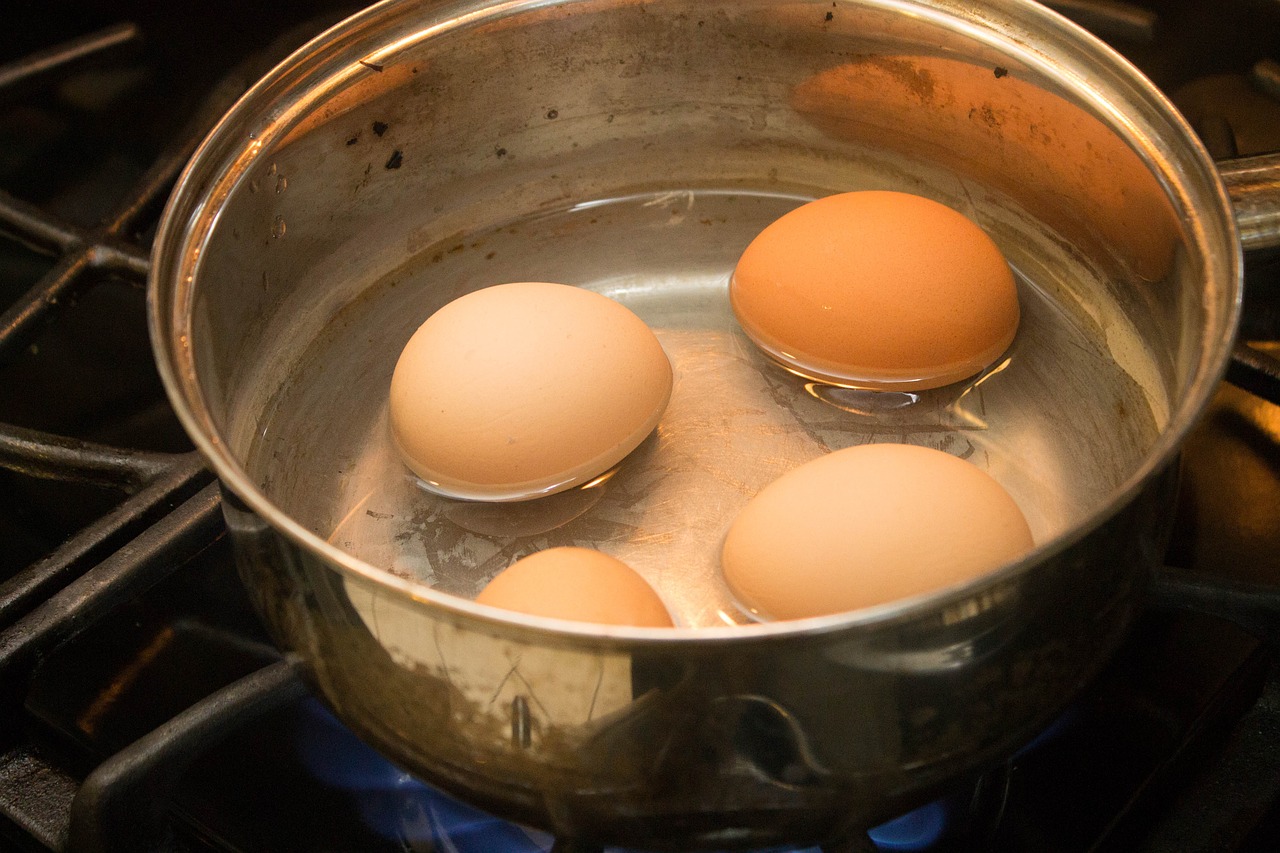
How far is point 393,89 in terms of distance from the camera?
911 mm

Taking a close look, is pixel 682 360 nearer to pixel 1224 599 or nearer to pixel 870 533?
pixel 870 533

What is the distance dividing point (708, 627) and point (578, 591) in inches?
3.8

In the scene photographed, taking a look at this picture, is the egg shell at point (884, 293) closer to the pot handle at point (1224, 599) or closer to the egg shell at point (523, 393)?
the egg shell at point (523, 393)

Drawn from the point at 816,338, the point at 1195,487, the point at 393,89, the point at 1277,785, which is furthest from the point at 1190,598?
the point at 393,89

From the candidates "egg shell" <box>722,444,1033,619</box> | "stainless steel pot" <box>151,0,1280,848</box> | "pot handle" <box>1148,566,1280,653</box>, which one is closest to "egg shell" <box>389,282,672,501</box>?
"stainless steel pot" <box>151,0,1280,848</box>

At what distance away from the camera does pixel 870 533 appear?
613 mm

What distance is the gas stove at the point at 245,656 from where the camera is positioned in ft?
2.07

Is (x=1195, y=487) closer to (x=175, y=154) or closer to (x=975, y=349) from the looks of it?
(x=975, y=349)

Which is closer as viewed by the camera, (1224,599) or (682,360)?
(1224,599)

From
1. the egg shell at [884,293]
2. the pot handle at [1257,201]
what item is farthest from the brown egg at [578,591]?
the pot handle at [1257,201]

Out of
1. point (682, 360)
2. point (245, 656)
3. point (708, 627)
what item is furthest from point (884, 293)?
point (245, 656)

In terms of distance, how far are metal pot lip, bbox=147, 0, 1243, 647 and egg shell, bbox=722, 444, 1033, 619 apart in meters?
0.06

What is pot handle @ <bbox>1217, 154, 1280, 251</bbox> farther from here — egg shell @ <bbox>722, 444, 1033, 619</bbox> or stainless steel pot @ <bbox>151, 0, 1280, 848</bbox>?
egg shell @ <bbox>722, 444, 1033, 619</bbox>

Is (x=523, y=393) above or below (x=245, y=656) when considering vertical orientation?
above
